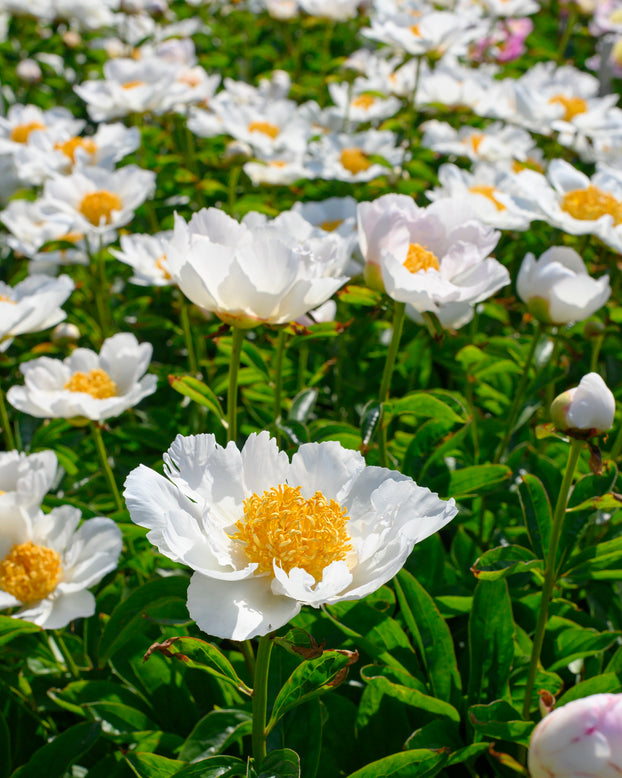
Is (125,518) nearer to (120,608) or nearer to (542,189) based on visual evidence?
(120,608)

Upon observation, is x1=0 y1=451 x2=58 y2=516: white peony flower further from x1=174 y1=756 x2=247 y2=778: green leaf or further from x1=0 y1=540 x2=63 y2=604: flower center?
x1=174 y1=756 x2=247 y2=778: green leaf

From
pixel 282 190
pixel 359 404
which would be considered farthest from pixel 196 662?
pixel 282 190

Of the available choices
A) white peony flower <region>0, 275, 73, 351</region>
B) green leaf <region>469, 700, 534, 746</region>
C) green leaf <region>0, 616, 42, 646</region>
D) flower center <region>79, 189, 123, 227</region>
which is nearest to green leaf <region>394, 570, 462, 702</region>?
green leaf <region>469, 700, 534, 746</region>

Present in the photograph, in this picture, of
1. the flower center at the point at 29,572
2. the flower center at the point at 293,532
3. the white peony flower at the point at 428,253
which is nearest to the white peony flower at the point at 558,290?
the white peony flower at the point at 428,253

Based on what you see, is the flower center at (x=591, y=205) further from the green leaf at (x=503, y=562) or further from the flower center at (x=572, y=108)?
the flower center at (x=572, y=108)

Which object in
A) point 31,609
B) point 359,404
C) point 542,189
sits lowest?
point 359,404

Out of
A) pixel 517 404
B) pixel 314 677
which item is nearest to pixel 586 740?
pixel 314 677

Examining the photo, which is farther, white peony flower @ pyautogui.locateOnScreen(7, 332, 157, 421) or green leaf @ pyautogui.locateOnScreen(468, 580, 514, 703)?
white peony flower @ pyautogui.locateOnScreen(7, 332, 157, 421)
